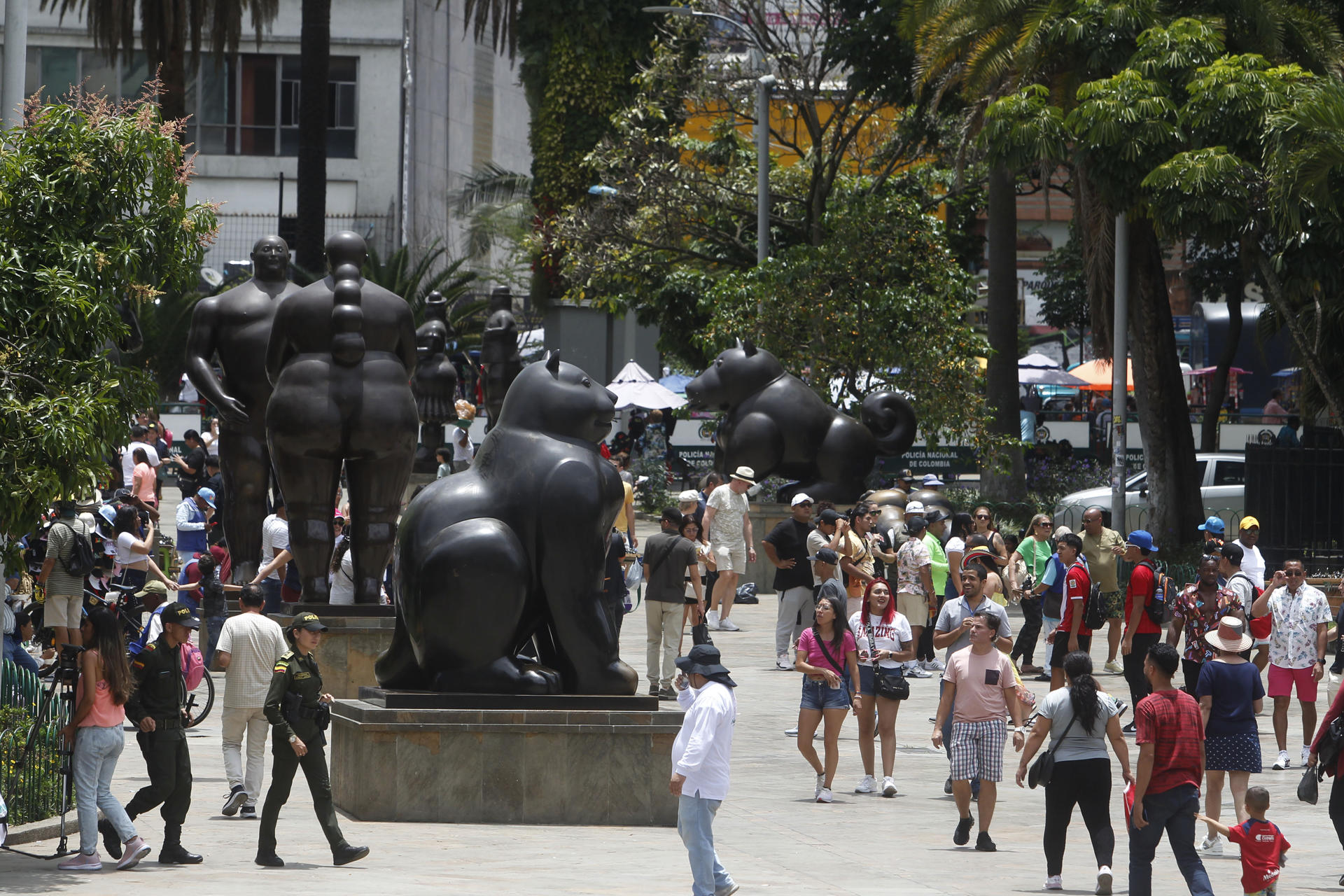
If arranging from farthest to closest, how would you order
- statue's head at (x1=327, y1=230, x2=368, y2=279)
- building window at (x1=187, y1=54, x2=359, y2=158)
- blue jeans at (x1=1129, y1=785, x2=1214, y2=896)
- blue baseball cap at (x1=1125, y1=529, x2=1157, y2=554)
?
1. building window at (x1=187, y1=54, x2=359, y2=158)
2. blue baseball cap at (x1=1125, y1=529, x2=1157, y2=554)
3. statue's head at (x1=327, y1=230, x2=368, y2=279)
4. blue jeans at (x1=1129, y1=785, x2=1214, y2=896)

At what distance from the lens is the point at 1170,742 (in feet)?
28.2

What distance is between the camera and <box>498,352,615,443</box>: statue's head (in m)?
10.2

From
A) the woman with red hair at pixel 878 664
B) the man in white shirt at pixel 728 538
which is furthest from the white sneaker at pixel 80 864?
the man in white shirt at pixel 728 538

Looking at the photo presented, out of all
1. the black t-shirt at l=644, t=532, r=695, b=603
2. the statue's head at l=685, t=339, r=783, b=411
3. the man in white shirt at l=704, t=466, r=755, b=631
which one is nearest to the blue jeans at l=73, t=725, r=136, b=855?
the black t-shirt at l=644, t=532, r=695, b=603

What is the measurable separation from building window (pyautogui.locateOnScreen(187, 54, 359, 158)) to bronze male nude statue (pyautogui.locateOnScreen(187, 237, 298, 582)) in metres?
33.0

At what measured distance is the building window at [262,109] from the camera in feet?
154

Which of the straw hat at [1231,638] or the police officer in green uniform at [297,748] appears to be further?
the straw hat at [1231,638]

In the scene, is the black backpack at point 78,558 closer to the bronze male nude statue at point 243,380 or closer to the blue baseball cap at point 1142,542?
the bronze male nude statue at point 243,380

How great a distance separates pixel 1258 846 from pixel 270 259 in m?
9.77

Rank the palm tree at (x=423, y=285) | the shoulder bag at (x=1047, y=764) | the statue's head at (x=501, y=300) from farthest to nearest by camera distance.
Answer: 1. the palm tree at (x=423, y=285)
2. the statue's head at (x=501, y=300)
3. the shoulder bag at (x=1047, y=764)

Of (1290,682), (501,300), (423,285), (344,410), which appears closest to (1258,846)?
(1290,682)

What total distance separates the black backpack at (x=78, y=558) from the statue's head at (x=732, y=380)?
1017 cm

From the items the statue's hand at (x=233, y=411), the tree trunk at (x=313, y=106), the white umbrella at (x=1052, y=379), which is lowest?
the statue's hand at (x=233, y=411)

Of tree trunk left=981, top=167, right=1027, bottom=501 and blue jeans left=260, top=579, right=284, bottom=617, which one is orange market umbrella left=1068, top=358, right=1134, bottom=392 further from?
blue jeans left=260, top=579, right=284, bottom=617
